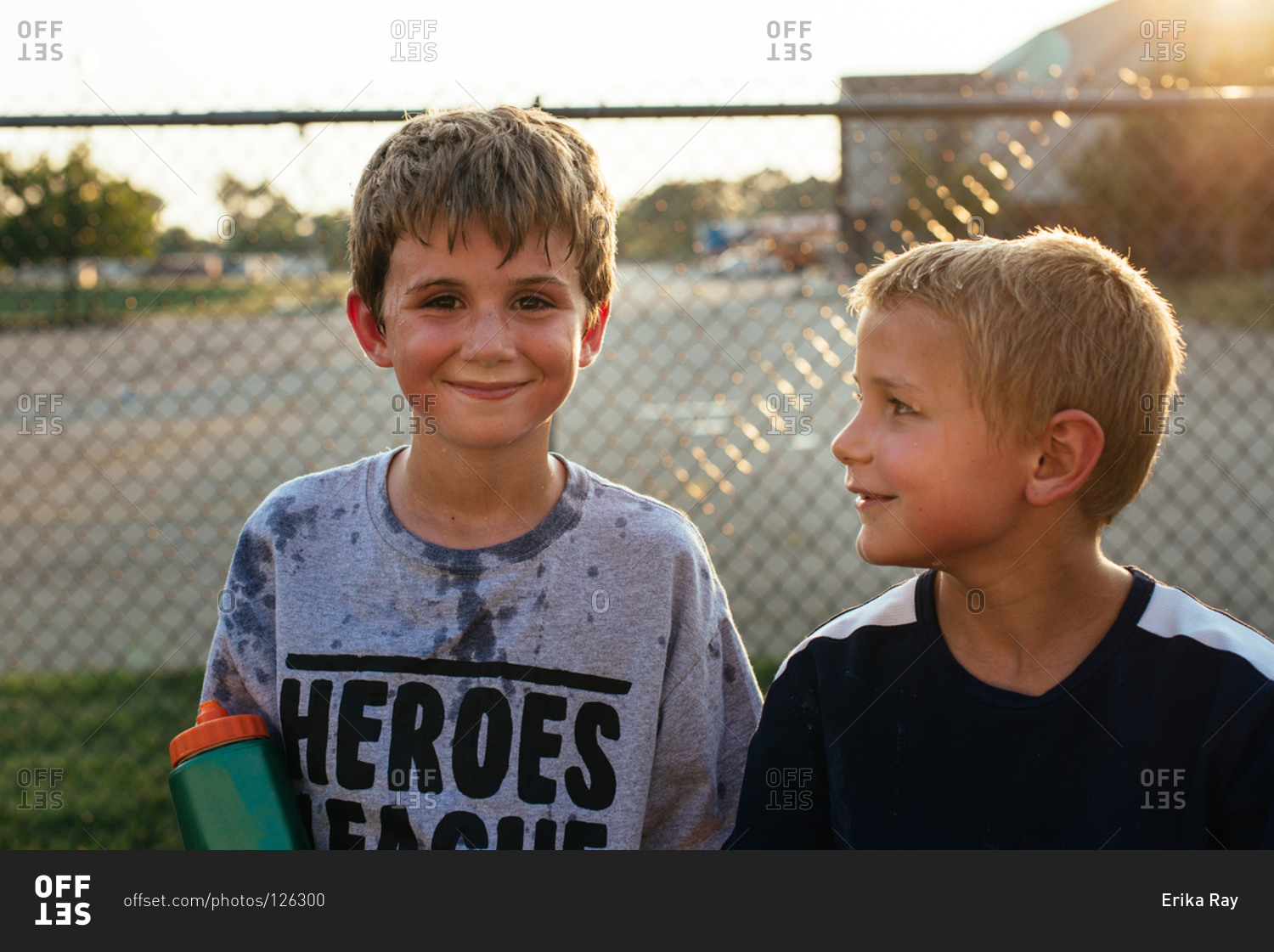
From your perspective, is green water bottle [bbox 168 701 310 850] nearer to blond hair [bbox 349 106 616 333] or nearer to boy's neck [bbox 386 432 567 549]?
boy's neck [bbox 386 432 567 549]

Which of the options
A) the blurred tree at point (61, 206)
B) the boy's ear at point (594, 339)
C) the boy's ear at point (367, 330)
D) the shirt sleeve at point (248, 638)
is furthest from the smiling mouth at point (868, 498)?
the blurred tree at point (61, 206)

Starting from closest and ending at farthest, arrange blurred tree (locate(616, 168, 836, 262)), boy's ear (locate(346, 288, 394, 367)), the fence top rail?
boy's ear (locate(346, 288, 394, 367))
the fence top rail
blurred tree (locate(616, 168, 836, 262))

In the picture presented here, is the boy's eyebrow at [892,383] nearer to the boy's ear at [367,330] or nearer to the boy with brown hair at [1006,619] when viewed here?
the boy with brown hair at [1006,619]

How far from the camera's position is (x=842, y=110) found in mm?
2744

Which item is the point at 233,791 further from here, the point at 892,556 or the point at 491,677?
the point at 892,556

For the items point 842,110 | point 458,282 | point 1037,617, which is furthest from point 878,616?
point 842,110

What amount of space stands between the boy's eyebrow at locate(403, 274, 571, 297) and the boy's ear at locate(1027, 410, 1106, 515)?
83 cm

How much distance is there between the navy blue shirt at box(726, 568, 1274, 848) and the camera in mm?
1322

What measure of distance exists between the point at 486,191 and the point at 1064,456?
1.02 metres
